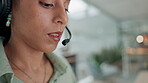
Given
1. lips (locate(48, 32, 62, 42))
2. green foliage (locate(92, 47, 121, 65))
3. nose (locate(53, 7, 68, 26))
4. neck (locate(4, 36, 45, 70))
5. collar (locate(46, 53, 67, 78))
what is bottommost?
green foliage (locate(92, 47, 121, 65))

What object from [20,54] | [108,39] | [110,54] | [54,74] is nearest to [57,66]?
[54,74]

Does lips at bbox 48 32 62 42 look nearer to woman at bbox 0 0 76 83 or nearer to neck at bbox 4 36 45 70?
woman at bbox 0 0 76 83

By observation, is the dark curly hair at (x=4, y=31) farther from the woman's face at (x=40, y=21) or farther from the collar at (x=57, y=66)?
the collar at (x=57, y=66)

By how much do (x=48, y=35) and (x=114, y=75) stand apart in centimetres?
393

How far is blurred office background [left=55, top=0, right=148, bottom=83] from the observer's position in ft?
10.8

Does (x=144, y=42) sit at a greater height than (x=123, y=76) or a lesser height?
greater

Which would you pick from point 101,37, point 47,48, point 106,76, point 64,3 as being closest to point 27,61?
point 47,48

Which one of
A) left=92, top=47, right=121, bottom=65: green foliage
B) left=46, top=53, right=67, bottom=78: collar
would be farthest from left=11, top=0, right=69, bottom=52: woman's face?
left=92, top=47, right=121, bottom=65: green foliage

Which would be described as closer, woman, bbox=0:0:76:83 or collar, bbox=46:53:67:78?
woman, bbox=0:0:76:83

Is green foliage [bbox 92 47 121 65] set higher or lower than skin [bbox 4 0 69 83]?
lower

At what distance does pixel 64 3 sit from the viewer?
517 millimetres

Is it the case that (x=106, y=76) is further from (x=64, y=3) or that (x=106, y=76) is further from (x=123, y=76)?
(x=64, y=3)

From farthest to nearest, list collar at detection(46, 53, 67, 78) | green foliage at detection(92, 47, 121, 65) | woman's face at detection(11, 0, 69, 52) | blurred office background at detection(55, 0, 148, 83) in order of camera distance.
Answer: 1. green foliage at detection(92, 47, 121, 65)
2. blurred office background at detection(55, 0, 148, 83)
3. collar at detection(46, 53, 67, 78)
4. woman's face at detection(11, 0, 69, 52)

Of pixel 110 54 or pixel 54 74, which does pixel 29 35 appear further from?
pixel 110 54
